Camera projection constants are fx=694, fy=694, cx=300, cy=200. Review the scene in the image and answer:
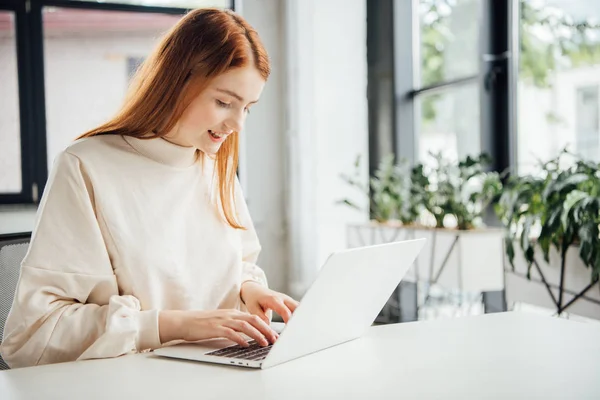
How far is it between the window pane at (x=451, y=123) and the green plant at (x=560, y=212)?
2.96ft

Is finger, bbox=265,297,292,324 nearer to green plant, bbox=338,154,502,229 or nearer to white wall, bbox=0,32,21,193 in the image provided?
green plant, bbox=338,154,502,229

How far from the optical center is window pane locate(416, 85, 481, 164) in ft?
10.4

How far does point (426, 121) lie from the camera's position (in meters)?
3.56

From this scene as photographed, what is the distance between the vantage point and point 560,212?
1.98m

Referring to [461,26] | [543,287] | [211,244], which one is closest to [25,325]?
[211,244]

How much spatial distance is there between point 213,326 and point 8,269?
501mm

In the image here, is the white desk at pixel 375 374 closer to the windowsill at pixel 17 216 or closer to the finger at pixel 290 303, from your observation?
the finger at pixel 290 303

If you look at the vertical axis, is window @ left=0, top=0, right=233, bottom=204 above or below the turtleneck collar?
above

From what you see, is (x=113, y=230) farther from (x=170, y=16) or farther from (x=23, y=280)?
(x=170, y=16)

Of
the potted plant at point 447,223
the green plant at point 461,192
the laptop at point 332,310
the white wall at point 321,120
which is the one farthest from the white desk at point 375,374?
the white wall at point 321,120

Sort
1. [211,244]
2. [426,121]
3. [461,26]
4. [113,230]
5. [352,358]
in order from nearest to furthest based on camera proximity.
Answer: [352,358], [113,230], [211,244], [461,26], [426,121]

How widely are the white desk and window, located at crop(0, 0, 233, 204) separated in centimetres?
263

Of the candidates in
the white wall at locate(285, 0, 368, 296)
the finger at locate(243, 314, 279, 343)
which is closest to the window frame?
the white wall at locate(285, 0, 368, 296)

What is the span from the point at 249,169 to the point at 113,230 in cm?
267
